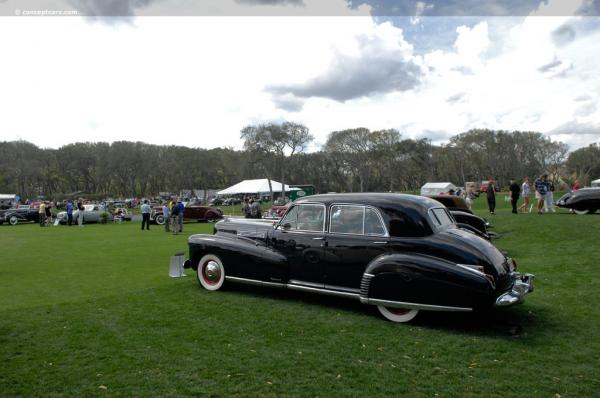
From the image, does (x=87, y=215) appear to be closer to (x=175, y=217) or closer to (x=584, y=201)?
(x=175, y=217)

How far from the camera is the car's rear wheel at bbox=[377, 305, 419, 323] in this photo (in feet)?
18.5

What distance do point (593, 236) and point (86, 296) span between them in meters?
13.0

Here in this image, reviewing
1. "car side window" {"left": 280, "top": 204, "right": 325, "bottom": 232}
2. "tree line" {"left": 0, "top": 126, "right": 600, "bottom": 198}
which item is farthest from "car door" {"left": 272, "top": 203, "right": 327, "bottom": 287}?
"tree line" {"left": 0, "top": 126, "right": 600, "bottom": 198}

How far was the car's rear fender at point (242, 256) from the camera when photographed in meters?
6.75

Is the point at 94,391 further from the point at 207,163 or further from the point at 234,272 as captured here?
the point at 207,163

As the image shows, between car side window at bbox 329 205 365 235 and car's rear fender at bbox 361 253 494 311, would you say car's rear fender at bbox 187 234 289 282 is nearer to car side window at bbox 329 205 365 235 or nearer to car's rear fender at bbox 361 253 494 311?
car side window at bbox 329 205 365 235

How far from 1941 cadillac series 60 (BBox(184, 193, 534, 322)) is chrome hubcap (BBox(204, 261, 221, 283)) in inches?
0.8

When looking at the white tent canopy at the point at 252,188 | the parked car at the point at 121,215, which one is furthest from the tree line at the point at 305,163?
the parked car at the point at 121,215

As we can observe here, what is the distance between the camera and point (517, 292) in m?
5.39

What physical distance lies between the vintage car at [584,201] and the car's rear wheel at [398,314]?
625 inches

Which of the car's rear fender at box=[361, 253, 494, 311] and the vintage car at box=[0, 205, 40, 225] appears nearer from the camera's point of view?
the car's rear fender at box=[361, 253, 494, 311]

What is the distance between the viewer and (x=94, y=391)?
3863 mm

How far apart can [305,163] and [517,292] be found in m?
85.3

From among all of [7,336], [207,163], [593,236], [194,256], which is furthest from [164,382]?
[207,163]
